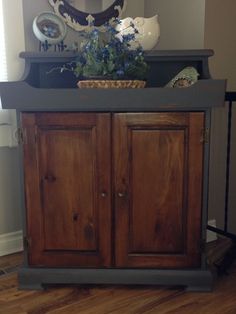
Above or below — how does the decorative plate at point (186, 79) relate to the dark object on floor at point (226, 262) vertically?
above

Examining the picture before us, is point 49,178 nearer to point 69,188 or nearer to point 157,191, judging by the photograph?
point 69,188

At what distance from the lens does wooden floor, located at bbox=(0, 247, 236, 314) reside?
5.34 feet

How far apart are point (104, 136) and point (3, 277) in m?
0.94

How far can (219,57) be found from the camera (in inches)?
86.0

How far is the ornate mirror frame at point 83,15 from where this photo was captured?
6.73 ft

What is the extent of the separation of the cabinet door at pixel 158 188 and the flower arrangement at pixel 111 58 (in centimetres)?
21

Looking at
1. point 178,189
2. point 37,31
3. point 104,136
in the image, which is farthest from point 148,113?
point 37,31

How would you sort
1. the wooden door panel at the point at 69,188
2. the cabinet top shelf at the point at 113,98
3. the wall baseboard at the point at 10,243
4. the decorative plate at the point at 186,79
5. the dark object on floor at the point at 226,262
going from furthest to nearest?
1. the wall baseboard at the point at 10,243
2. the dark object on floor at the point at 226,262
3. the decorative plate at the point at 186,79
4. the wooden door panel at the point at 69,188
5. the cabinet top shelf at the point at 113,98

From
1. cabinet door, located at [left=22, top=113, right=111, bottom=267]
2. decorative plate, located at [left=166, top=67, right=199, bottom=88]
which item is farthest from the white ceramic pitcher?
cabinet door, located at [left=22, top=113, right=111, bottom=267]

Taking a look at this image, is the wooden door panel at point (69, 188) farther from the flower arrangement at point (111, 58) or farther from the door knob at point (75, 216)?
the flower arrangement at point (111, 58)

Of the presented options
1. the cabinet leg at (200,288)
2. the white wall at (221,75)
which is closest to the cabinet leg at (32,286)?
the cabinet leg at (200,288)

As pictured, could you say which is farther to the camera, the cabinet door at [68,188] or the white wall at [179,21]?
the white wall at [179,21]

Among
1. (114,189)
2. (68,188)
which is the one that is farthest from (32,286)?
(114,189)

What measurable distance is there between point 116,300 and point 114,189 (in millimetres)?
517
